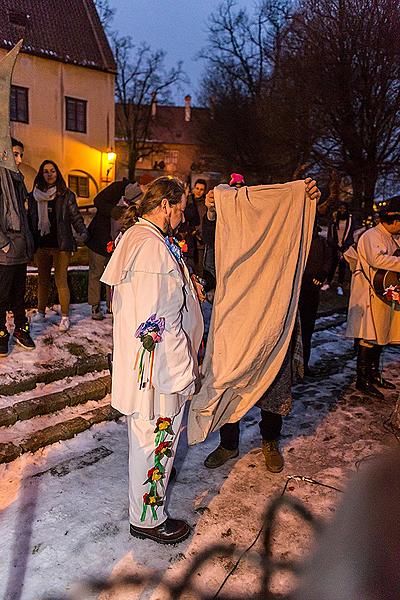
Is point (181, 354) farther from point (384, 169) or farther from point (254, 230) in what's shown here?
point (384, 169)

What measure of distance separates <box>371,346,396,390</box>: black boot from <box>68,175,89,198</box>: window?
18484 mm

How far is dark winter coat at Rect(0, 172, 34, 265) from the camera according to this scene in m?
4.88

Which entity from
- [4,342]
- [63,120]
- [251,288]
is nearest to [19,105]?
[63,120]

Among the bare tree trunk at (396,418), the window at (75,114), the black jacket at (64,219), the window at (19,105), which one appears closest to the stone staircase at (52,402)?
the black jacket at (64,219)

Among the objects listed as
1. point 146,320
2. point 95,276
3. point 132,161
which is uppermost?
point 132,161

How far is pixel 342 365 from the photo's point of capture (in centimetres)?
667

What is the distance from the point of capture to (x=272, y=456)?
12.9 feet

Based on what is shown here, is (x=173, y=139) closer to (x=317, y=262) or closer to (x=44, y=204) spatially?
(x=44, y=204)

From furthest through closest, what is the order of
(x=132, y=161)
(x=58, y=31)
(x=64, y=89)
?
(x=132, y=161), (x=58, y=31), (x=64, y=89)

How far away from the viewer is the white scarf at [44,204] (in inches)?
233

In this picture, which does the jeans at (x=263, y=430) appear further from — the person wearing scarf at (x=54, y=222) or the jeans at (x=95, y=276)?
the jeans at (x=95, y=276)

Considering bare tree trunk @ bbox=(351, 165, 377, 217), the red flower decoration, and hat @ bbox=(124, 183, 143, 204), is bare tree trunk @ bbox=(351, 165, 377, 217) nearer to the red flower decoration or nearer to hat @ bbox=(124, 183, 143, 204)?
hat @ bbox=(124, 183, 143, 204)

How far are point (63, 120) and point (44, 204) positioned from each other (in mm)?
16763

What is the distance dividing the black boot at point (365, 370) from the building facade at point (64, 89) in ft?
54.7
